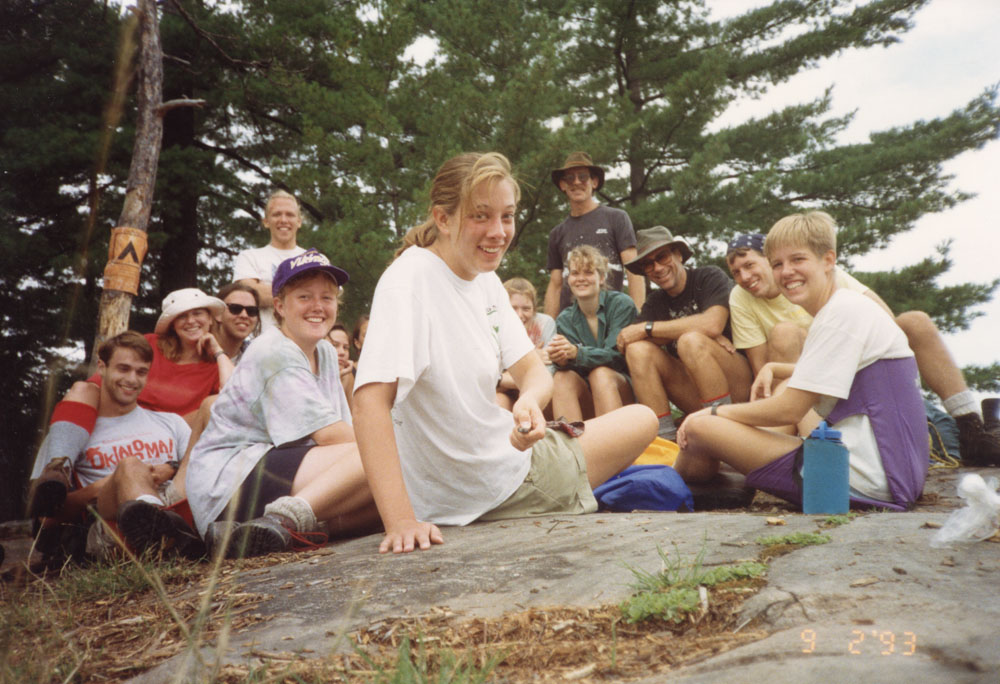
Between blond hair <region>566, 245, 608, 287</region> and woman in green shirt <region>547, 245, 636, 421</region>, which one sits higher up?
blond hair <region>566, 245, 608, 287</region>

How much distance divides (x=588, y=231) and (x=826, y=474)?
395 cm

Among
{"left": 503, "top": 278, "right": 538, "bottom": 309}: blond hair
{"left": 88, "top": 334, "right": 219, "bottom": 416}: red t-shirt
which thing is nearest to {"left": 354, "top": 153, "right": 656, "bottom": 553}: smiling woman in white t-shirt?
{"left": 88, "top": 334, "right": 219, "bottom": 416}: red t-shirt

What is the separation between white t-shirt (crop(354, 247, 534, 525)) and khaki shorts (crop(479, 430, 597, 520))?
56 millimetres

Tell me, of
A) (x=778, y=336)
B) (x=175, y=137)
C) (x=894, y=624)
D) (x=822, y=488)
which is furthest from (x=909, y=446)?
(x=175, y=137)

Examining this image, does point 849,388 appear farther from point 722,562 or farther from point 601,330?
point 601,330

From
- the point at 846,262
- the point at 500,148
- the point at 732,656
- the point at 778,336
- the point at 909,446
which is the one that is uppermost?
the point at 500,148

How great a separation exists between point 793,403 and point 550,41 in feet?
33.1

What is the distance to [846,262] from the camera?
1476 centimetres

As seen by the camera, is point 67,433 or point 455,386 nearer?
point 455,386

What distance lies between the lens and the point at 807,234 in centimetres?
381

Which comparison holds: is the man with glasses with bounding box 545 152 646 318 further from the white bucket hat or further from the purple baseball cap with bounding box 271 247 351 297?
the purple baseball cap with bounding box 271 247 351 297

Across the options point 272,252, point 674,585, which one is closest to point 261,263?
point 272,252

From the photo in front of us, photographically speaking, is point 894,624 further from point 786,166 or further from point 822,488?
point 786,166

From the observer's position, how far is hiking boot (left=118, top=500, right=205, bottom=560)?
10.7ft
